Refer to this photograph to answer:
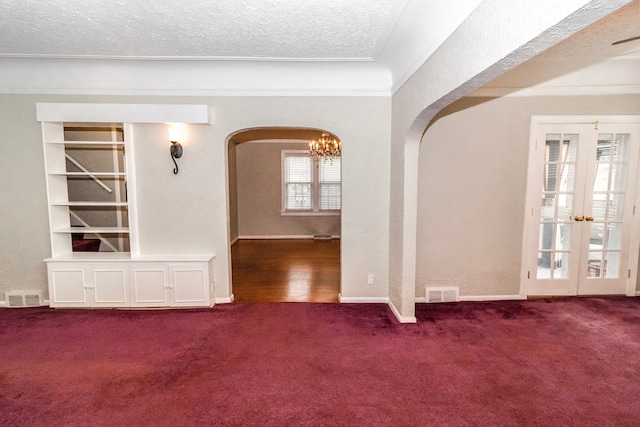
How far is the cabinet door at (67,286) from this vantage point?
3.94 metres

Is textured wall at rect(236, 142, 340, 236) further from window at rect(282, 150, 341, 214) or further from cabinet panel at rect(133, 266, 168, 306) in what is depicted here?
cabinet panel at rect(133, 266, 168, 306)

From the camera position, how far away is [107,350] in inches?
122

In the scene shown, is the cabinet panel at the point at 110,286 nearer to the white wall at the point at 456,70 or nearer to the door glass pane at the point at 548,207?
the white wall at the point at 456,70

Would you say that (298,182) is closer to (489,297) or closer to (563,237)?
(489,297)

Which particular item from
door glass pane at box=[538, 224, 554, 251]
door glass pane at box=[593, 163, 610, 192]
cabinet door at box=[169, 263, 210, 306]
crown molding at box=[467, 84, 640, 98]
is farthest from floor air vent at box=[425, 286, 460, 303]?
cabinet door at box=[169, 263, 210, 306]

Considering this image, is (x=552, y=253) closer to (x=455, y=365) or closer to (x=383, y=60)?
(x=455, y=365)

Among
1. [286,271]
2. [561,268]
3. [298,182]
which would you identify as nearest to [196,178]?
[286,271]

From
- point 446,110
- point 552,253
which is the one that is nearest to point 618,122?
point 552,253

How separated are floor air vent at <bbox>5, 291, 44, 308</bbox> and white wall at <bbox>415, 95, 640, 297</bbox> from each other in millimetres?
4702

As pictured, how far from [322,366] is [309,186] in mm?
6544

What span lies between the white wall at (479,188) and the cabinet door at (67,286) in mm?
4035

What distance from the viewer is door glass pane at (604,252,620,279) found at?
14.4ft

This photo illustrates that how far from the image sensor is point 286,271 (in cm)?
585

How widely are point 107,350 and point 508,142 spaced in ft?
16.1
